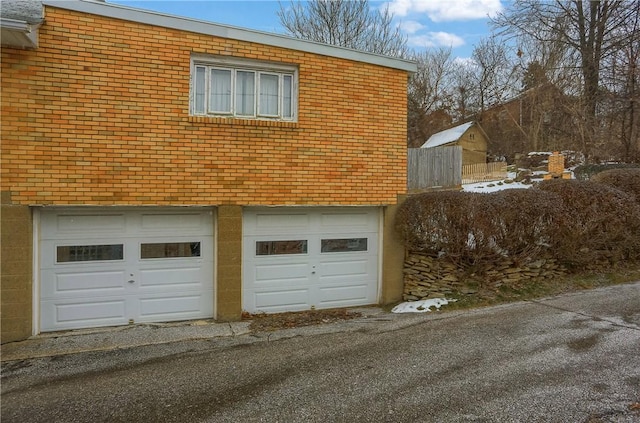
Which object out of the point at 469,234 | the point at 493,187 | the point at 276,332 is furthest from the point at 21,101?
the point at 493,187

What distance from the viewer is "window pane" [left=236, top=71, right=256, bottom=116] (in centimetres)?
685

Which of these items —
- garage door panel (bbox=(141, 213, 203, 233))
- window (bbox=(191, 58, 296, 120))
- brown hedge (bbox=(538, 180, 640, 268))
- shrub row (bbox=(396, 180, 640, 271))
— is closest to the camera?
garage door panel (bbox=(141, 213, 203, 233))

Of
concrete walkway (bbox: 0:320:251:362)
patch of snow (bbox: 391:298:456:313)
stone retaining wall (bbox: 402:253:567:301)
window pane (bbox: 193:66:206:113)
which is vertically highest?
window pane (bbox: 193:66:206:113)

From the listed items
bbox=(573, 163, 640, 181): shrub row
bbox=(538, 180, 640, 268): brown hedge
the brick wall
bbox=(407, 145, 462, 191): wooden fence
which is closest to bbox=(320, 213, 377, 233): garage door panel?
the brick wall

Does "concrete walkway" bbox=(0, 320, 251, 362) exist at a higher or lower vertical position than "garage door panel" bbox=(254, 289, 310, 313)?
lower

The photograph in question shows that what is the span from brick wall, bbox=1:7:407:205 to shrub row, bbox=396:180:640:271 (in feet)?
3.27

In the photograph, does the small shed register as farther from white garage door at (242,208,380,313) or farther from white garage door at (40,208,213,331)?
white garage door at (40,208,213,331)

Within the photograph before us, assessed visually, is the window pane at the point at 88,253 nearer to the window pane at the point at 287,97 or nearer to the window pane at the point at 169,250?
the window pane at the point at 169,250

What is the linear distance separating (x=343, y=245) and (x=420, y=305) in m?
1.82

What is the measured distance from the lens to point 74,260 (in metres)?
6.18

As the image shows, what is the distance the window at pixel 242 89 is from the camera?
6602 mm

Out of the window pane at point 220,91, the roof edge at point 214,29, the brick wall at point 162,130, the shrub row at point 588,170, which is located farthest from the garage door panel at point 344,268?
the shrub row at point 588,170

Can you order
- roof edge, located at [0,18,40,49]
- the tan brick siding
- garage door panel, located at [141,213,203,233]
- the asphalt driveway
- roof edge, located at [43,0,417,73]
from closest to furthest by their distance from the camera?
the asphalt driveway < roof edge, located at [0,18,40,49] < the tan brick siding < roof edge, located at [43,0,417,73] < garage door panel, located at [141,213,203,233]

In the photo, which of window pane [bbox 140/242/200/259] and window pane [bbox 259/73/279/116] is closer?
window pane [bbox 140/242/200/259]
